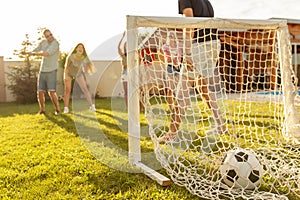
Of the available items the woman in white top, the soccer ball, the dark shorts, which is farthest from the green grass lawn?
the woman in white top

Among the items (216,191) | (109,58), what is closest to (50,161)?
(216,191)

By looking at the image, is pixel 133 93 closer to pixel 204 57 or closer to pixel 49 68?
pixel 204 57

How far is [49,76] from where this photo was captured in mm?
5656

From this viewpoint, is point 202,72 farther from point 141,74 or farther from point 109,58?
point 109,58

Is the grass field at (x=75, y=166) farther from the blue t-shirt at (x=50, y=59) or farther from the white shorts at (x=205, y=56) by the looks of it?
the blue t-shirt at (x=50, y=59)

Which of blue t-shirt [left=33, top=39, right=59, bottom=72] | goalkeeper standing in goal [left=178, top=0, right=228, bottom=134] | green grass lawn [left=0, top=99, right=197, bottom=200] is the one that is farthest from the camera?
blue t-shirt [left=33, top=39, right=59, bottom=72]

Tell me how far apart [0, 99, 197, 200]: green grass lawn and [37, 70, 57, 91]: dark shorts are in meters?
1.70

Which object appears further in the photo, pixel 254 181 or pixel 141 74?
pixel 141 74

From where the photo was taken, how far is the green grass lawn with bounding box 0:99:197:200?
1.98 m

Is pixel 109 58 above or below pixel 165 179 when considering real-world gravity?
above

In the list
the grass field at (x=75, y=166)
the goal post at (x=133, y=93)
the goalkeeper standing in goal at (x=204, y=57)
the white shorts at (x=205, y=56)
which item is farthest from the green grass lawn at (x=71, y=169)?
the white shorts at (x=205, y=56)

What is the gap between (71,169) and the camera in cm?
242

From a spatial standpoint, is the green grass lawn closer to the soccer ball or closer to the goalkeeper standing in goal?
the soccer ball

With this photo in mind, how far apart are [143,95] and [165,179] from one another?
91 cm
